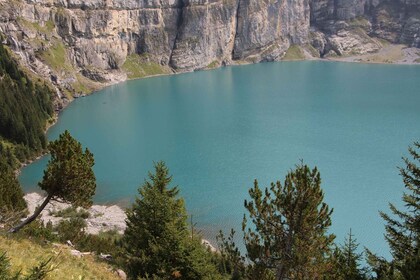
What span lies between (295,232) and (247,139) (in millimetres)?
68604

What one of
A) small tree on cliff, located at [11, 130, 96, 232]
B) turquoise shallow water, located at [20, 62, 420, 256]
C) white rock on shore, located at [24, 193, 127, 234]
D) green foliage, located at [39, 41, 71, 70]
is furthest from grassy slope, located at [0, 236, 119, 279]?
green foliage, located at [39, 41, 71, 70]

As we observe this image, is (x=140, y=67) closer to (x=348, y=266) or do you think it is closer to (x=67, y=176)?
(x=67, y=176)

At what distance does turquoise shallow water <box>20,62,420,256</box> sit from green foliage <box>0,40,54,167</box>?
4169 mm

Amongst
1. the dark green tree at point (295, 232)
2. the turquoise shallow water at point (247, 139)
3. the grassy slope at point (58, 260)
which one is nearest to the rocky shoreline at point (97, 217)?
the turquoise shallow water at point (247, 139)

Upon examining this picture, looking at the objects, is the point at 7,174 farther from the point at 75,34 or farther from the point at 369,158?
the point at 75,34

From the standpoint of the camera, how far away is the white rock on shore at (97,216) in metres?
48.2

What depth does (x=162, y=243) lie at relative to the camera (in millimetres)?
23547

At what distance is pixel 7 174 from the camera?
150ft

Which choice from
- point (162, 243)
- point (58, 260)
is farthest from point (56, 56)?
point (58, 260)

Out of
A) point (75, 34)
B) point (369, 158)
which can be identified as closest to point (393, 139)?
point (369, 158)

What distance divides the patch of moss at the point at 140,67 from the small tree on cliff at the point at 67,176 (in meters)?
158

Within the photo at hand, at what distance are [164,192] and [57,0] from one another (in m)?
160

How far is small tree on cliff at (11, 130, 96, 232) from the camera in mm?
26250

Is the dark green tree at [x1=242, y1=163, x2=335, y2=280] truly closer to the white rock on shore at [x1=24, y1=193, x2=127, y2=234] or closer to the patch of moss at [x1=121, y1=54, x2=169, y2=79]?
the white rock on shore at [x1=24, y1=193, x2=127, y2=234]
